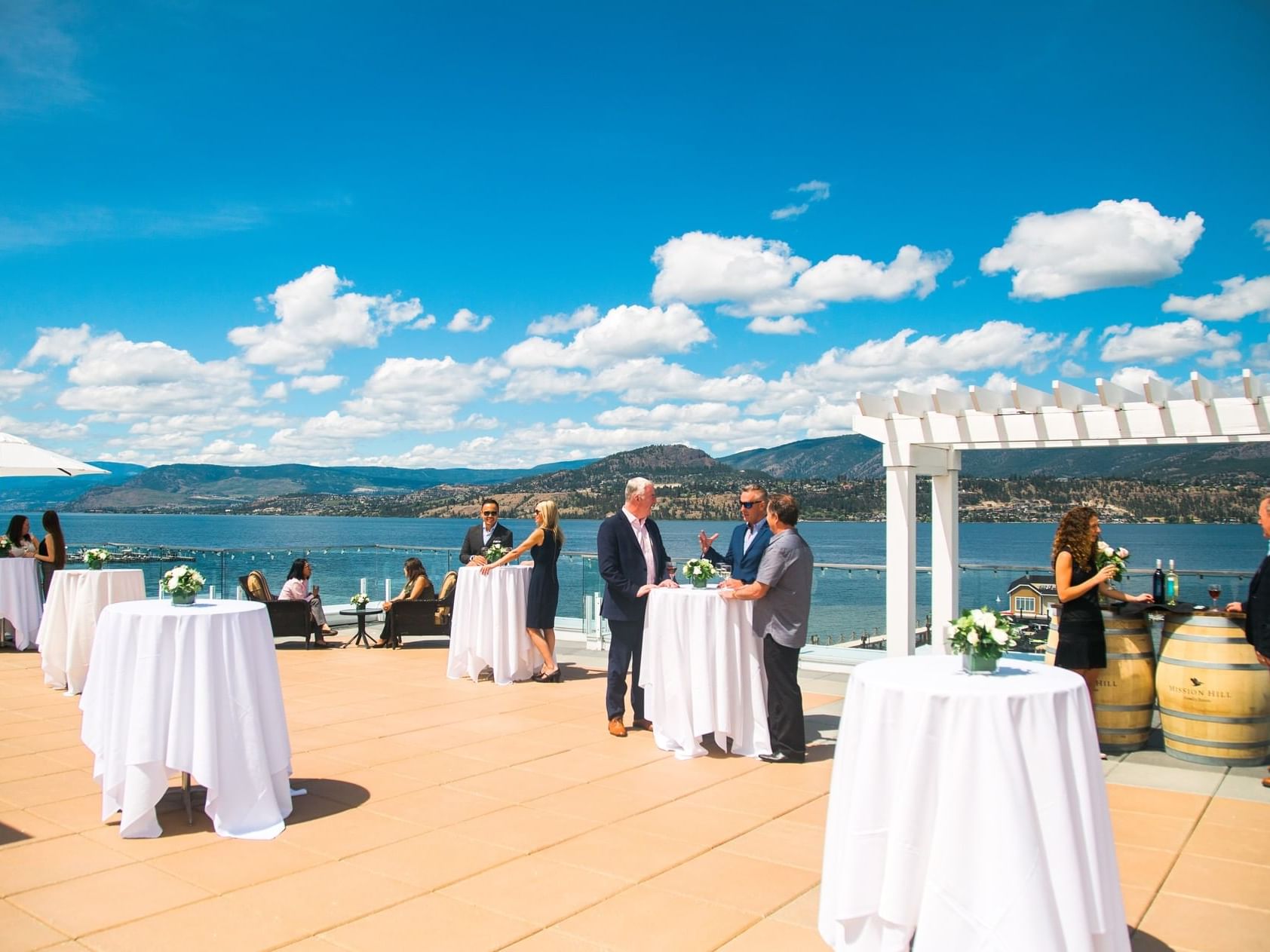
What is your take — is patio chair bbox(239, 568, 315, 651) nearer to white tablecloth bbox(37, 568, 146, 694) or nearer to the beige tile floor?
white tablecloth bbox(37, 568, 146, 694)

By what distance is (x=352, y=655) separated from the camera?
9.77 metres

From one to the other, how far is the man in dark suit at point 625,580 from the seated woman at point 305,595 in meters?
5.06

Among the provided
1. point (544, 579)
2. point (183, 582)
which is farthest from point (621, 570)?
point (183, 582)

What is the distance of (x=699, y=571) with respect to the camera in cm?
595

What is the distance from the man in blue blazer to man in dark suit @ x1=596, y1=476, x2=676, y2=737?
0.43m

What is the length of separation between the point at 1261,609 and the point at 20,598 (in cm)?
1089

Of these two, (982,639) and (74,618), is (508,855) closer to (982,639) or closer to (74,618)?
(982,639)

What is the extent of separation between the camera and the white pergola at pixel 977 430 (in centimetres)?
666

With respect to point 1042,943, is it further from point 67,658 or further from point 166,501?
point 166,501

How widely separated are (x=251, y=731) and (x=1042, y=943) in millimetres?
3305

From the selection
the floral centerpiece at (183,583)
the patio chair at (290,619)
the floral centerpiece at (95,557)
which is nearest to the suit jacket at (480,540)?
the patio chair at (290,619)

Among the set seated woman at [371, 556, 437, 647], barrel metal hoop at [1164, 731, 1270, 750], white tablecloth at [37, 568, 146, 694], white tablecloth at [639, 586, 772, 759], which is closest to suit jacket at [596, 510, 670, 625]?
white tablecloth at [639, 586, 772, 759]

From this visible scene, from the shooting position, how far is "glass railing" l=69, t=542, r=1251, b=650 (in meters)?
9.13

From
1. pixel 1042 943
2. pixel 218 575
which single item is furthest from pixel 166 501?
pixel 1042 943
